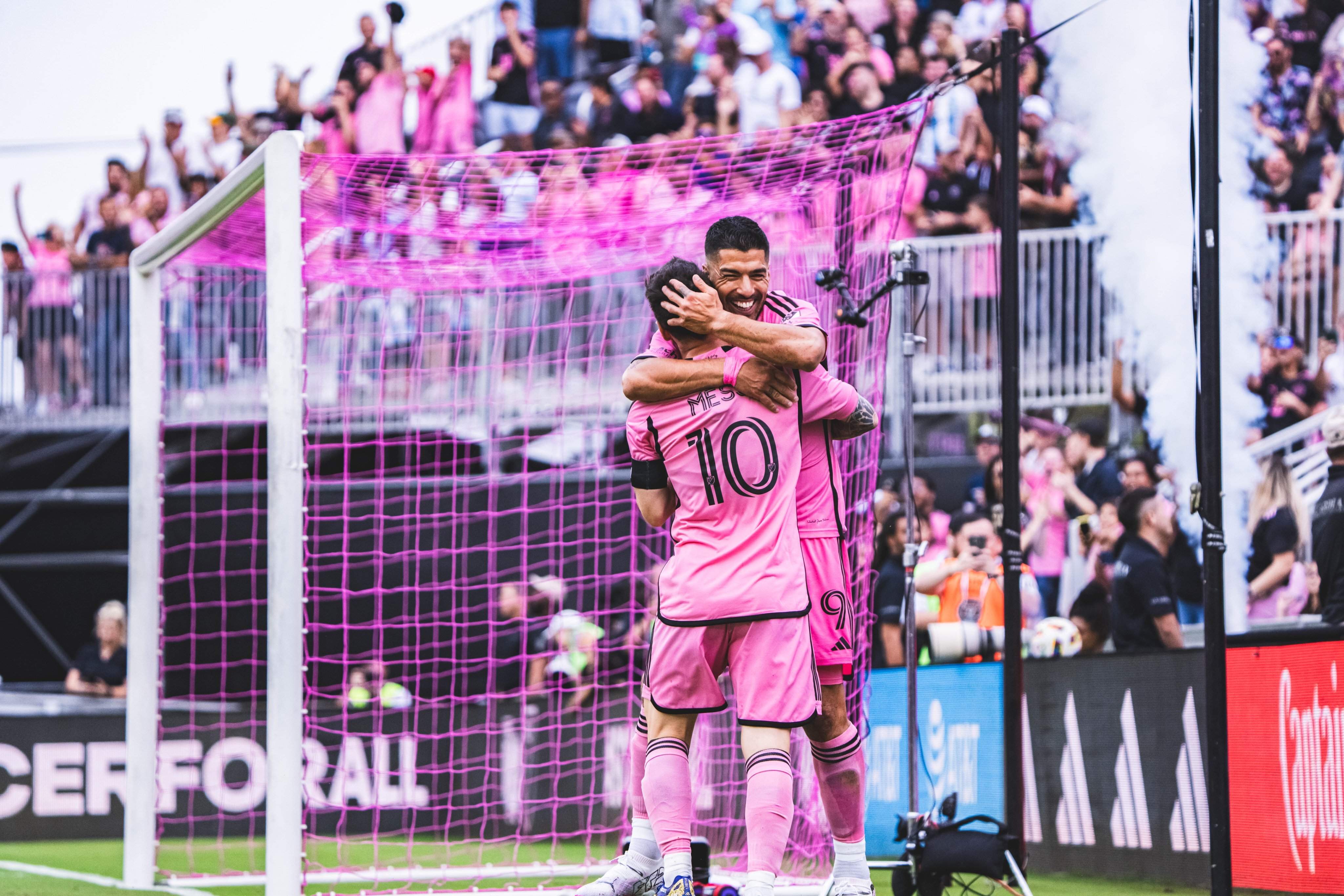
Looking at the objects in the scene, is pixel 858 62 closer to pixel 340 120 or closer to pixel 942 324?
pixel 942 324

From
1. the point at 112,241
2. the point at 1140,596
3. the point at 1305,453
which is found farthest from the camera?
the point at 112,241

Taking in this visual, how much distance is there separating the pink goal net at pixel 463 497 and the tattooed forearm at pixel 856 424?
1589 millimetres

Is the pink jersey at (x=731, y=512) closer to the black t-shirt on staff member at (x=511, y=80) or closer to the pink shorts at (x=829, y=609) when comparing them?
the pink shorts at (x=829, y=609)

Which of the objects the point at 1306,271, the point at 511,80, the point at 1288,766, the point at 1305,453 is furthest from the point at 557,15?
the point at 1288,766

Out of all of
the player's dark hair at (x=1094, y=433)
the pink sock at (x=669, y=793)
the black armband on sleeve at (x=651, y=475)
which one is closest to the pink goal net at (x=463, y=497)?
the black armband on sleeve at (x=651, y=475)

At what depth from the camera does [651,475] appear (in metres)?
4.60

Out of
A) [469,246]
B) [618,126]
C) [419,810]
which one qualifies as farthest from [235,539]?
[618,126]

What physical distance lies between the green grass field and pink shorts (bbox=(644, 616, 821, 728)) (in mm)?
2372

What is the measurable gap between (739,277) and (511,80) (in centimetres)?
1063

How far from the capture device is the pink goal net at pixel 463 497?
293 inches

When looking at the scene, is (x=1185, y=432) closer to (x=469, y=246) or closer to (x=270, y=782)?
(x=469, y=246)

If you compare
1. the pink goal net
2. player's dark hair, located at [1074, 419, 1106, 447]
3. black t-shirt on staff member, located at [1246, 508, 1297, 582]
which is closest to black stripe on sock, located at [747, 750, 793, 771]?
the pink goal net

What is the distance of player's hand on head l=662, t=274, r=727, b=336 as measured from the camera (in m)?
4.35

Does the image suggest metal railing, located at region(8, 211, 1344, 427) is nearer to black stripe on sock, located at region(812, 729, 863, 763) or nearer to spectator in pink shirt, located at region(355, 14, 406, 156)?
spectator in pink shirt, located at region(355, 14, 406, 156)
